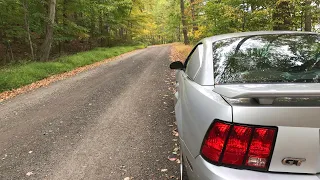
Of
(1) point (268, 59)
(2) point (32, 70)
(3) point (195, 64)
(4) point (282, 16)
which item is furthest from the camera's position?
(2) point (32, 70)

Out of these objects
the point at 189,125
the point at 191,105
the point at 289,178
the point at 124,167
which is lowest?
the point at 124,167

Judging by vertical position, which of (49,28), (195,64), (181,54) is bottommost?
(181,54)

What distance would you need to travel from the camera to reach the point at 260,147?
1.73 metres

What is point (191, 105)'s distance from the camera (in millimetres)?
2438

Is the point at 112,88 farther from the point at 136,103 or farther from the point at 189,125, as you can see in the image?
the point at 189,125

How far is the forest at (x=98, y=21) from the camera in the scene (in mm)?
8953

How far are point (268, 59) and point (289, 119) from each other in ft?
3.83

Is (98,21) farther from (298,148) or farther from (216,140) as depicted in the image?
(298,148)

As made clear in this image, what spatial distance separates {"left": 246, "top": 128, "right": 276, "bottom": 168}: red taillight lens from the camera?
1704 mm

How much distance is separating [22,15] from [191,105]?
53.5ft

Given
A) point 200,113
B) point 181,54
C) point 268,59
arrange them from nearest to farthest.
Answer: point 200,113 → point 268,59 → point 181,54

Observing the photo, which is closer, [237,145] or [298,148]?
[298,148]

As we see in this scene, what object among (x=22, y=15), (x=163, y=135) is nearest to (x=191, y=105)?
(x=163, y=135)

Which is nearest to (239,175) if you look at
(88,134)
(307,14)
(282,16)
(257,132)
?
(257,132)
